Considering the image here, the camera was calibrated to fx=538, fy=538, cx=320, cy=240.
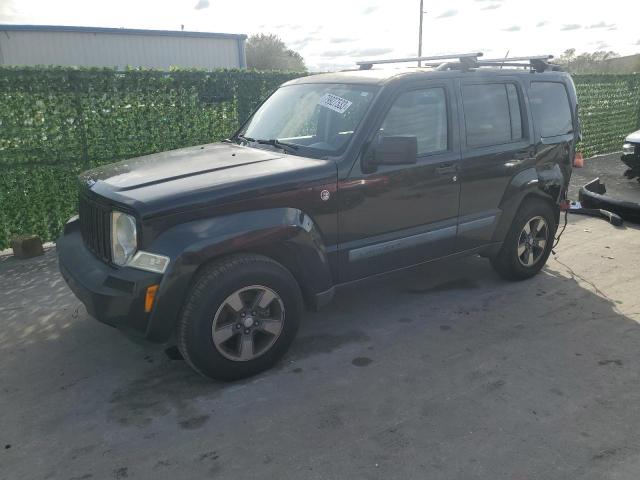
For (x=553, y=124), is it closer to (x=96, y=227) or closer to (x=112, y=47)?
(x=96, y=227)

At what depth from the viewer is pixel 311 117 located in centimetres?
425

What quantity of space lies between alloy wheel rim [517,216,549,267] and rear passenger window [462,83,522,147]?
87cm

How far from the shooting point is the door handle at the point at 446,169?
4163mm

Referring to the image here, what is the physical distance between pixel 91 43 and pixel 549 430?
27.0 meters

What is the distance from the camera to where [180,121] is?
23.1 feet

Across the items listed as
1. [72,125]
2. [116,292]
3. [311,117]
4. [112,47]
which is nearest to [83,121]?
[72,125]

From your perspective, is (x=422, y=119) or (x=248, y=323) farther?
(x=422, y=119)

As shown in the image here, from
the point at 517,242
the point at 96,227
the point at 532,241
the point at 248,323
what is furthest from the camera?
the point at 532,241

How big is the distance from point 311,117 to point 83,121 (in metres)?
3.41

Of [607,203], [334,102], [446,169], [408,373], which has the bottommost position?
[408,373]

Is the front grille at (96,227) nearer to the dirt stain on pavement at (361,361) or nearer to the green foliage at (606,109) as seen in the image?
the dirt stain on pavement at (361,361)

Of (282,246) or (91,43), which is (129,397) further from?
(91,43)

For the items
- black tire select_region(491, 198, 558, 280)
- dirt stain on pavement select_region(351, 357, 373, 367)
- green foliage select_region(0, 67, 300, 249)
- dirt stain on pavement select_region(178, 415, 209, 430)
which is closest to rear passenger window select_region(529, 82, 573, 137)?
black tire select_region(491, 198, 558, 280)

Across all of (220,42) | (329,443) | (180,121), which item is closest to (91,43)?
(220,42)
